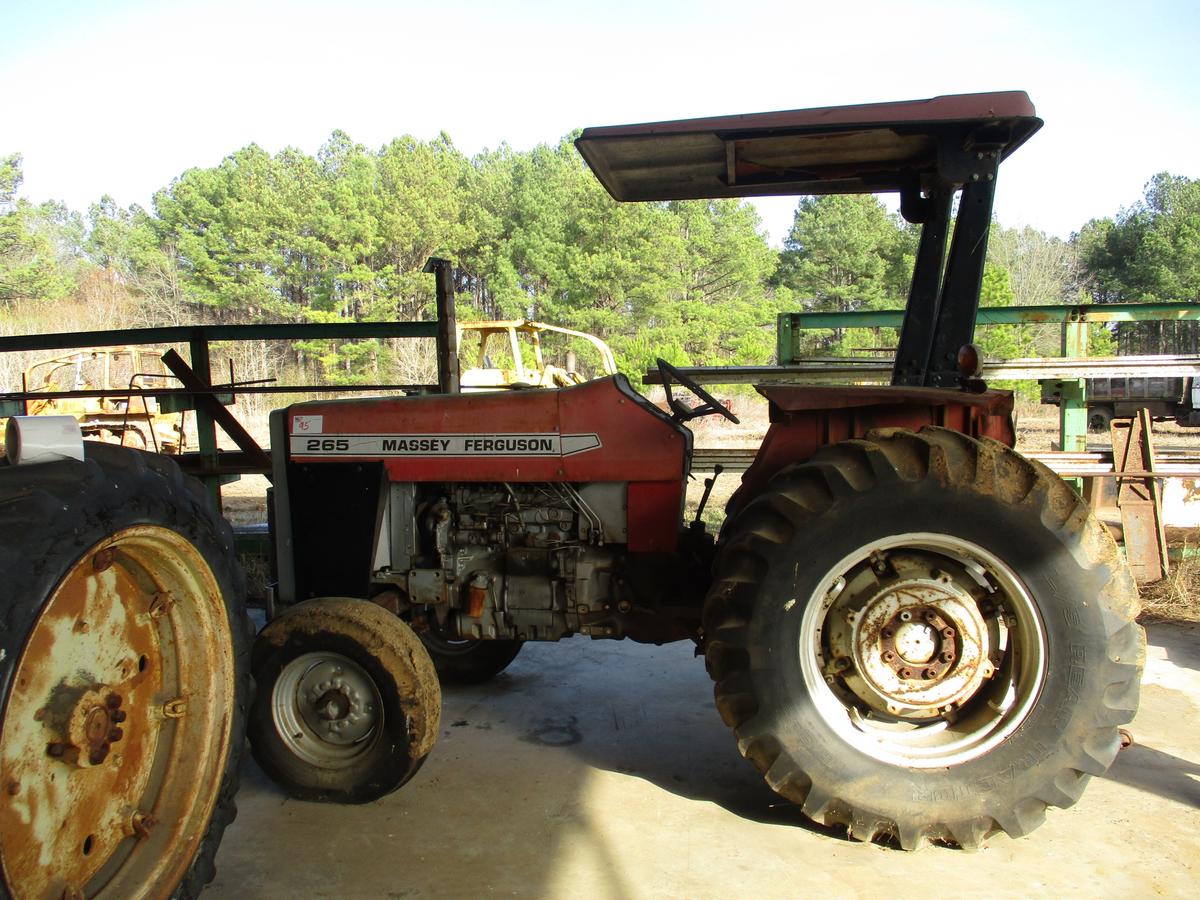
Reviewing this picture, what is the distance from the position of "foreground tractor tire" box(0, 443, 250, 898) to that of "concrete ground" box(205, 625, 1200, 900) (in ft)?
1.50

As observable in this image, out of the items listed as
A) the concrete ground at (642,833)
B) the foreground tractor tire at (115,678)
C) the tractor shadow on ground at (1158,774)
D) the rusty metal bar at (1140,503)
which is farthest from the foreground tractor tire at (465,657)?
the rusty metal bar at (1140,503)

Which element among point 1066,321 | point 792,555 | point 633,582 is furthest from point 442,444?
point 1066,321

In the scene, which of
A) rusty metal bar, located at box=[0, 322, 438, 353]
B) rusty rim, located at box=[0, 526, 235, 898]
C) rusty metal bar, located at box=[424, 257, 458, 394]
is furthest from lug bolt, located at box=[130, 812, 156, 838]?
rusty metal bar, located at box=[0, 322, 438, 353]

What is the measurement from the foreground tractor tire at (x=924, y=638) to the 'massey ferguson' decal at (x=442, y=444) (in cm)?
79

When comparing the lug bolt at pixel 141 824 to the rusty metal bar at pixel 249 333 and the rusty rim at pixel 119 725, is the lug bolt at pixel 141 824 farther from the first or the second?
the rusty metal bar at pixel 249 333

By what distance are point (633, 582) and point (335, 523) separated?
1.22 meters

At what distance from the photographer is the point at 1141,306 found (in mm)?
6062

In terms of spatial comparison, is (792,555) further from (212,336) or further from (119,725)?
(212,336)

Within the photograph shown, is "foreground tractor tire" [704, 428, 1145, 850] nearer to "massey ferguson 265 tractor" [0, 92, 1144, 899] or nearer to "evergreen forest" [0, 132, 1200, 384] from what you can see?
"massey ferguson 265 tractor" [0, 92, 1144, 899]

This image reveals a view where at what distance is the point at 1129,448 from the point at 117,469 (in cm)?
503

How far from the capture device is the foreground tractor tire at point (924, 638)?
99.4 inches

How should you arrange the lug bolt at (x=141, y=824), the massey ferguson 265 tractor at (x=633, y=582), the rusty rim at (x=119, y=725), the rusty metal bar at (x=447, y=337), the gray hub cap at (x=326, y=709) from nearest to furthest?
the rusty rim at (x=119, y=725), the massey ferguson 265 tractor at (x=633, y=582), the lug bolt at (x=141, y=824), the gray hub cap at (x=326, y=709), the rusty metal bar at (x=447, y=337)

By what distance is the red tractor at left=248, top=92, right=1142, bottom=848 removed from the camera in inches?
101

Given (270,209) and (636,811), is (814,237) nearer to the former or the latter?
(270,209)
